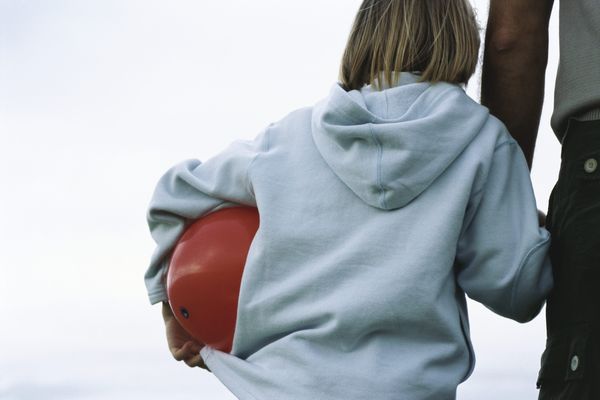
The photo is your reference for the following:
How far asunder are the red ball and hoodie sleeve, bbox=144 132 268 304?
0.07 meters

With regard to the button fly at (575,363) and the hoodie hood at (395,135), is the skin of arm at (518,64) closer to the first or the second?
the hoodie hood at (395,135)

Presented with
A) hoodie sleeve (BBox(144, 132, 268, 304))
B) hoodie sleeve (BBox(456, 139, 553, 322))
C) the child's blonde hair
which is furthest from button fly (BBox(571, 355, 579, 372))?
hoodie sleeve (BBox(144, 132, 268, 304))

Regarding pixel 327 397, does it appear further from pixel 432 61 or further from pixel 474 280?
pixel 432 61

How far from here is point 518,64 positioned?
3549mm

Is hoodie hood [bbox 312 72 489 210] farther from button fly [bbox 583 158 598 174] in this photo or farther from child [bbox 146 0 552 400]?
button fly [bbox 583 158 598 174]

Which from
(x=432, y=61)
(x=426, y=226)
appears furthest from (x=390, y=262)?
(x=432, y=61)

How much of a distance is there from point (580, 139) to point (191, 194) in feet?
4.30

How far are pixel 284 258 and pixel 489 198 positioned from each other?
684mm

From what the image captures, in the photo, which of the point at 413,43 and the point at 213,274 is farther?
the point at 413,43

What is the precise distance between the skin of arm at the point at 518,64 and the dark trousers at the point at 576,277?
1.02ft

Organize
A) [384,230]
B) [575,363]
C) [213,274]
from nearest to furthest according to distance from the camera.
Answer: [575,363] < [384,230] < [213,274]

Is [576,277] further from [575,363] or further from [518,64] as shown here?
[518,64]

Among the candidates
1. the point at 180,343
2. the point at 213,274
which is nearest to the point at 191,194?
the point at 213,274

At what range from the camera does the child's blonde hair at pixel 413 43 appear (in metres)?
3.52
